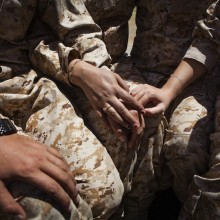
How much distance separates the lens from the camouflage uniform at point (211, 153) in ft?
5.98

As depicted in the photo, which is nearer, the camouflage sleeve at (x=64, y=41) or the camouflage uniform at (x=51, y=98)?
the camouflage uniform at (x=51, y=98)

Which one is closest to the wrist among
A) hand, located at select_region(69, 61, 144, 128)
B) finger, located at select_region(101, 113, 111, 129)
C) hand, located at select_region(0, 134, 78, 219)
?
hand, located at select_region(69, 61, 144, 128)

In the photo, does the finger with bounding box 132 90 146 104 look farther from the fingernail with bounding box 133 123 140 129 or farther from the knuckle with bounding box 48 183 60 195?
the knuckle with bounding box 48 183 60 195

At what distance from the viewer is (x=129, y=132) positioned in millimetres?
1878

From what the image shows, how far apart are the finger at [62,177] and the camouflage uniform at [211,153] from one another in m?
0.59

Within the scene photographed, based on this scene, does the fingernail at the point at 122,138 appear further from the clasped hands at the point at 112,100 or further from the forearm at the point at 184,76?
the forearm at the point at 184,76

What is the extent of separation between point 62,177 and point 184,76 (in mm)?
943

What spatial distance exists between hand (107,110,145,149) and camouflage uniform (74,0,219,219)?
18cm

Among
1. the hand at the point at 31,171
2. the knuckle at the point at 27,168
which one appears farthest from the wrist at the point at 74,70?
the knuckle at the point at 27,168

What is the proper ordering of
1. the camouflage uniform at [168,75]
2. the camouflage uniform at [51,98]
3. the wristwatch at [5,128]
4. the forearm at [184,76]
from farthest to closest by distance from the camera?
the forearm at [184,76] → the camouflage uniform at [168,75] → the camouflage uniform at [51,98] → the wristwatch at [5,128]

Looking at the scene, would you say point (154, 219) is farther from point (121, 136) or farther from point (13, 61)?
point (13, 61)

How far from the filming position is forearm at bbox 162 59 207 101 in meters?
2.12

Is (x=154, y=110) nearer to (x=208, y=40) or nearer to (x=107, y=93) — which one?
(x=107, y=93)

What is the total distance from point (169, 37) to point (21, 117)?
927mm
